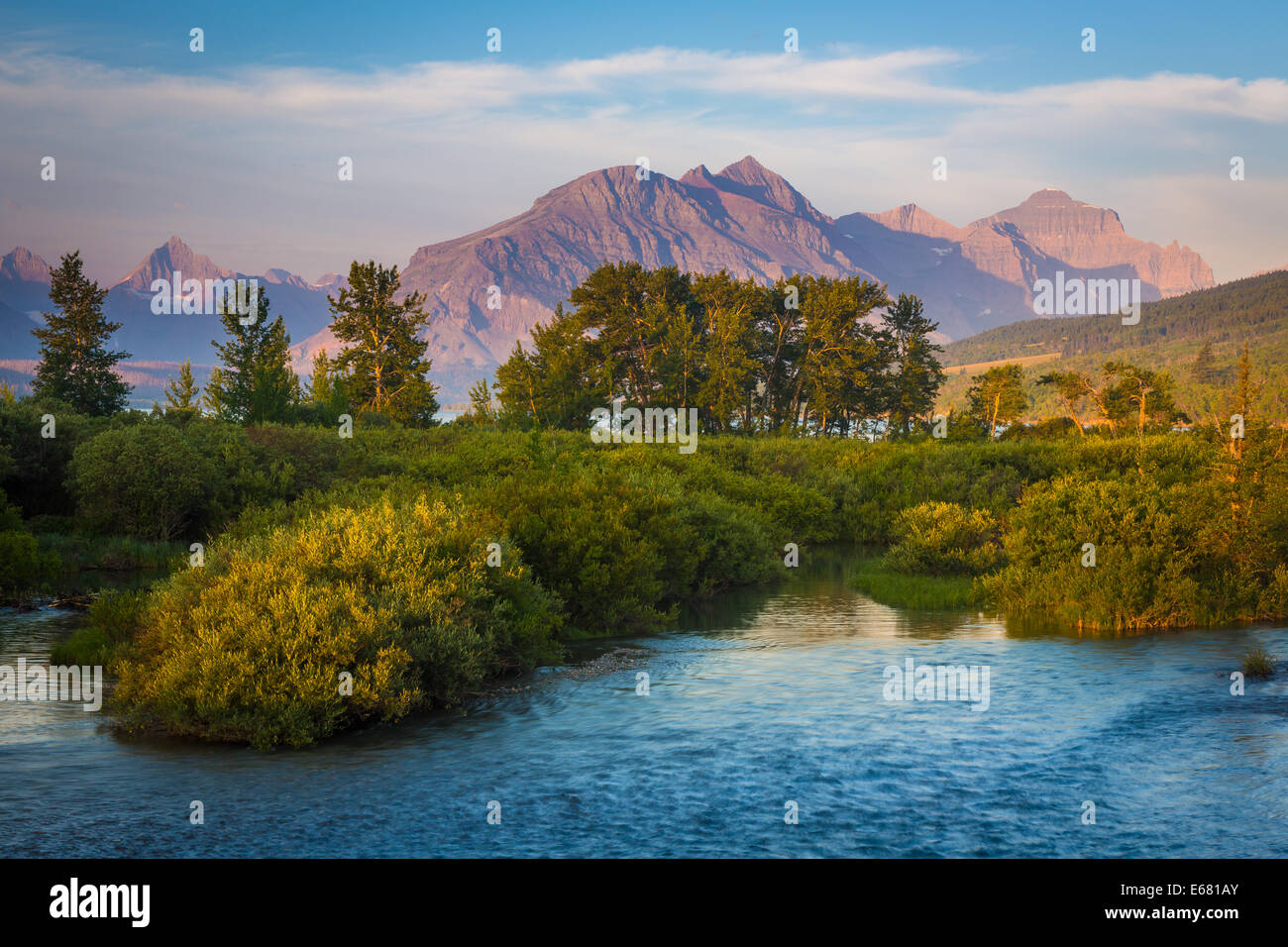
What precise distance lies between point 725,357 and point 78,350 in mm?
53532

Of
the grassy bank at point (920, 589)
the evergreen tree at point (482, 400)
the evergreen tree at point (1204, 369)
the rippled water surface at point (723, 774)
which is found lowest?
the rippled water surface at point (723, 774)

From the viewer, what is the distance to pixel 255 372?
68.9 metres

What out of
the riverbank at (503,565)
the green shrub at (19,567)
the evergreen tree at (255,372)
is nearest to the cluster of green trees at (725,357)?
the evergreen tree at (255,372)

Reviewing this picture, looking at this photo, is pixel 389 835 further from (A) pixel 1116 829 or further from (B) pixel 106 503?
(B) pixel 106 503

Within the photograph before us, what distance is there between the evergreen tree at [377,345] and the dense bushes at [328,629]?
7357cm

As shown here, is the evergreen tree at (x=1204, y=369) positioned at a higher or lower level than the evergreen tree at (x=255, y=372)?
higher

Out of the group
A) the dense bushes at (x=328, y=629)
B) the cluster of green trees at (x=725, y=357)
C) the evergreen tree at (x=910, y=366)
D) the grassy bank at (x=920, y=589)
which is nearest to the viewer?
the dense bushes at (x=328, y=629)

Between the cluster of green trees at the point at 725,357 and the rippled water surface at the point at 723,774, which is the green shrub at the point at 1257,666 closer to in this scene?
the rippled water surface at the point at 723,774

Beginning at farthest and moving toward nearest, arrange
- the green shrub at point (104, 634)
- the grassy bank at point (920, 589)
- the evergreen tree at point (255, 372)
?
1. the evergreen tree at point (255, 372)
2. the grassy bank at point (920, 589)
3. the green shrub at point (104, 634)

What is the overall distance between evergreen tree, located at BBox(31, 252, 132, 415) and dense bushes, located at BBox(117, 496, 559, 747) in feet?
217

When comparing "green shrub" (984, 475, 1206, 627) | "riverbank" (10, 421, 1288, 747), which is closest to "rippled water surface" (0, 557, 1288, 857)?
"riverbank" (10, 421, 1288, 747)

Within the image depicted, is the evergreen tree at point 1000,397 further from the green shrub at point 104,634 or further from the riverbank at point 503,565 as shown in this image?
the green shrub at point 104,634

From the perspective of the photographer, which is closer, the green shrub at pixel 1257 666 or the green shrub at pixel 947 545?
the green shrub at pixel 1257 666

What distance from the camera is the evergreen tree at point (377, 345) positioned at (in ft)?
304
